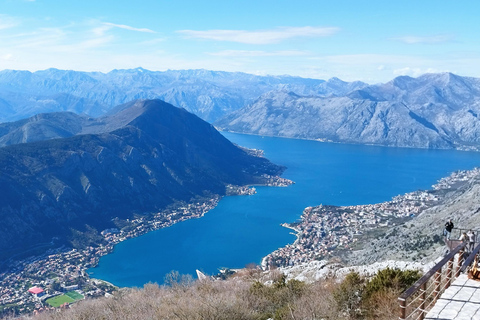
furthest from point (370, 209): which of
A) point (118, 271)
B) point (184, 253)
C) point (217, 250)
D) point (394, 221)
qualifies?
point (118, 271)

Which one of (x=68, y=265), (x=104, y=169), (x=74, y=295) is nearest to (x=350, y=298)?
(x=74, y=295)

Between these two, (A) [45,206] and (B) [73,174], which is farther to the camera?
(B) [73,174]

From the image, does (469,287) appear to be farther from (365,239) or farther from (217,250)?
(217,250)

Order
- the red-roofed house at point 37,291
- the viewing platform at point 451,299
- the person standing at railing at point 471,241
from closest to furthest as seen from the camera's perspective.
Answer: the viewing platform at point 451,299, the person standing at railing at point 471,241, the red-roofed house at point 37,291

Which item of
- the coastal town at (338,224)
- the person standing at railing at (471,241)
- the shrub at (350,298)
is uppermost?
the person standing at railing at (471,241)

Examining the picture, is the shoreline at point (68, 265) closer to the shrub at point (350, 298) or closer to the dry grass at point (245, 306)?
the dry grass at point (245, 306)

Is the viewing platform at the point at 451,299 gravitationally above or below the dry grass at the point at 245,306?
above

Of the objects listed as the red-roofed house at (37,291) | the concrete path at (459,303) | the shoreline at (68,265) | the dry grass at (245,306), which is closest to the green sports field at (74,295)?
the shoreline at (68,265)
